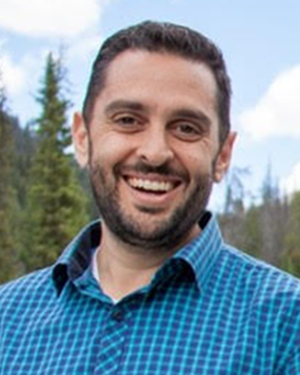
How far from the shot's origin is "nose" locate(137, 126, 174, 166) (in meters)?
3.33

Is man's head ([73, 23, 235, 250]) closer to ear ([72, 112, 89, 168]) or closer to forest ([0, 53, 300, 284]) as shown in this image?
ear ([72, 112, 89, 168])

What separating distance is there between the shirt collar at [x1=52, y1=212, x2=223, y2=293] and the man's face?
7cm

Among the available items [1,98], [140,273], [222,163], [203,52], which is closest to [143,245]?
[140,273]

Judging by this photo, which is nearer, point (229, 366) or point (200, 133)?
point (229, 366)

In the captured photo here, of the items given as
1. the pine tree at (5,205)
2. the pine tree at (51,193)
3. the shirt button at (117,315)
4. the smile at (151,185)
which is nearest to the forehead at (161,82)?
the smile at (151,185)

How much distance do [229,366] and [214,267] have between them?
44cm

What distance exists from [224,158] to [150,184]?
0.38 metres

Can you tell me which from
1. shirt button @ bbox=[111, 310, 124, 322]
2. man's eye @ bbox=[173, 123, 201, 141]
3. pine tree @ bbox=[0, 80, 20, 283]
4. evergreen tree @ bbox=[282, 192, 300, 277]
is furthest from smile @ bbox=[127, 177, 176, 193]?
evergreen tree @ bbox=[282, 192, 300, 277]

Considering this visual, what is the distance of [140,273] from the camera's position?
3.60 metres

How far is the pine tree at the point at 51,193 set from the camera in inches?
1753

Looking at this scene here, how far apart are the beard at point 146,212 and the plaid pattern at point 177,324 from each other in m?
0.09

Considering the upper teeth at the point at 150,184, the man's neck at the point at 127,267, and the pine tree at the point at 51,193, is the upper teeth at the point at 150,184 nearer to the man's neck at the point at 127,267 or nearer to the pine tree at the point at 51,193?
the man's neck at the point at 127,267

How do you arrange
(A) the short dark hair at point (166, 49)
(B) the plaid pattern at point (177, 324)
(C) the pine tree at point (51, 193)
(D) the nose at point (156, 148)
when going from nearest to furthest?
(B) the plaid pattern at point (177, 324) → (D) the nose at point (156, 148) → (A) the short dark hair at point (166, 49) → (C) the pine tree at point (51, 193)

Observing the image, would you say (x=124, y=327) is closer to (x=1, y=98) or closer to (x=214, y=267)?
(x=214, y=267)
